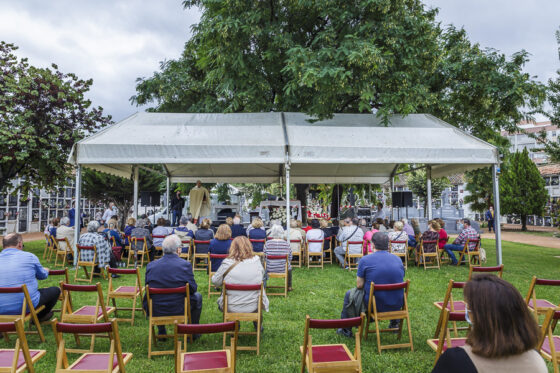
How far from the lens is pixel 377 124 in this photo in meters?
10.6

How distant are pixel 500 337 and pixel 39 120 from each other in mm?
13305

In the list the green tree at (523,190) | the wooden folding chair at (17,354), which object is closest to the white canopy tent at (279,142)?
the wooden folding chair at (17,354)

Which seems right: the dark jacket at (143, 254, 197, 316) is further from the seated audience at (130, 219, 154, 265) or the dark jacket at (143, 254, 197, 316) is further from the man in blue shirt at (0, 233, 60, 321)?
the seated audience at (130, 219, 154, 265)

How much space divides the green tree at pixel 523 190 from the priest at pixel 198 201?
21.5m

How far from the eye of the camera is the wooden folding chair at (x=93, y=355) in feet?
8.42

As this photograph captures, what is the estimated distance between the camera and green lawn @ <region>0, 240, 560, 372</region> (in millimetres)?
3695

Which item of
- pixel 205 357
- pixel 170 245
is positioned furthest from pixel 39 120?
pixel 205 357

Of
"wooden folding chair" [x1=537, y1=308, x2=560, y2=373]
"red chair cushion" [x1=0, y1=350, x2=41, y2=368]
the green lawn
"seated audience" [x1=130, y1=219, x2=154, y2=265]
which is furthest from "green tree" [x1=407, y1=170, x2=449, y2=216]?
"red chair cushion" [x1=0, y1=350, x2=41, y2=368]

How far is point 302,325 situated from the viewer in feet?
16.1

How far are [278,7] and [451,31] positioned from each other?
6.23 meters

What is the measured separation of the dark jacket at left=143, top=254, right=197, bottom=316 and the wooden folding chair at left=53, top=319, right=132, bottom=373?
98cm

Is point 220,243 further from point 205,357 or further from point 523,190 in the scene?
point 523,190

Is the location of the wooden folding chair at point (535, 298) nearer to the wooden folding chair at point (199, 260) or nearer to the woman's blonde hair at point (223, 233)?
the woman's blonde hair at point (223, 233)

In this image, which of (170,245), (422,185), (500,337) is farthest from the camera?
(422,185)
